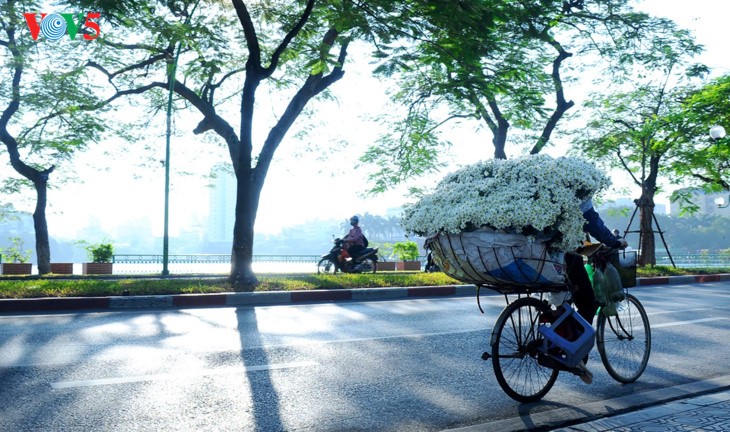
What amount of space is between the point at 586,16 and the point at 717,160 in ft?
30.6

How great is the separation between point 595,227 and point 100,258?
864 inches

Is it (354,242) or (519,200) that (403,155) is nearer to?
(354,242)

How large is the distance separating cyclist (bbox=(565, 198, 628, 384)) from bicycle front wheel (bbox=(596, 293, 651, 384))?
297mm

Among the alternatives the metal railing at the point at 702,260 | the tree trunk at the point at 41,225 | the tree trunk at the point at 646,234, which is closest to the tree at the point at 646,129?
the tree trunk at the point at 646,234

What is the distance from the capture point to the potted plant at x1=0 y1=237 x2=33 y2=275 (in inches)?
835

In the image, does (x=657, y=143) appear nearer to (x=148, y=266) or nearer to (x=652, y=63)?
(x=652, y=63)

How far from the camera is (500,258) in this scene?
145 inches

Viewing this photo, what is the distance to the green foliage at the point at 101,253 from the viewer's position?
75.0ft

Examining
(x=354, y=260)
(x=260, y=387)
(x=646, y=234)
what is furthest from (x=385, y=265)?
(x=260, y=387)

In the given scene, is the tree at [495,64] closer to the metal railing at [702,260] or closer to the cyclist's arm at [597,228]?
the cyclist's arm at [597,228]

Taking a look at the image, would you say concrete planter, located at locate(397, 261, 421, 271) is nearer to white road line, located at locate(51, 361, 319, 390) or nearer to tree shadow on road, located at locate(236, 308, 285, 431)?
tree shadow on road, located at locate(236, 308, 285, 431)

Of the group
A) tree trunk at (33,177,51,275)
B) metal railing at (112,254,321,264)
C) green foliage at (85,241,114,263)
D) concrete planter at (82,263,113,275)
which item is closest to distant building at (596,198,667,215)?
metal railing at (112,254,321,264)

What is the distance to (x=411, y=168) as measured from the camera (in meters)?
25.3

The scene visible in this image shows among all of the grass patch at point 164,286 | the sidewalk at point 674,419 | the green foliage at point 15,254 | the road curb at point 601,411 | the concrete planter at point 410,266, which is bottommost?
the road curb at point 601,411
